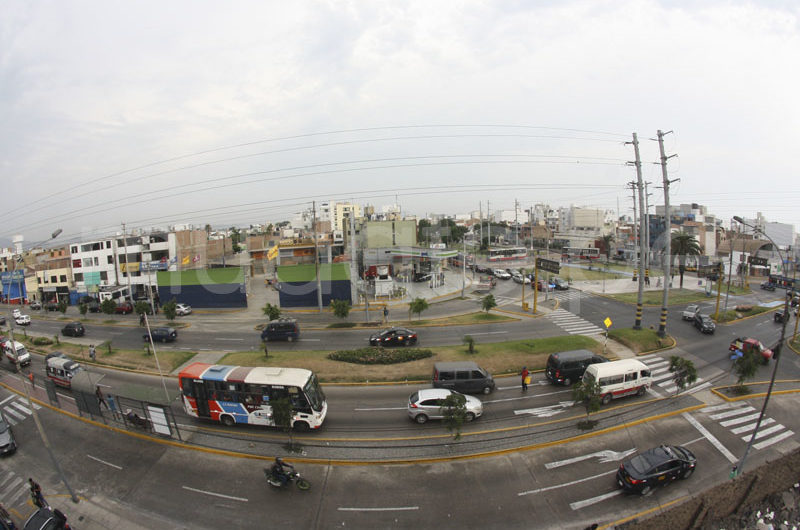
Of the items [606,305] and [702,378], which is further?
[606,305]

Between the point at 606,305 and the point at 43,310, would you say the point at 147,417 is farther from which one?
the point at 43,310

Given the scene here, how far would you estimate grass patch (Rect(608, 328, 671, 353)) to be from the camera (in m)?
26.6

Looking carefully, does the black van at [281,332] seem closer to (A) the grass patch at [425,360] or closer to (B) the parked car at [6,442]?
(A) the grass patch at [425,360]

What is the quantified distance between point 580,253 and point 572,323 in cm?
6160

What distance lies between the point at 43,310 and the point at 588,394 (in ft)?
238

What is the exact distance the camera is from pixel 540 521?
11352 millimetres

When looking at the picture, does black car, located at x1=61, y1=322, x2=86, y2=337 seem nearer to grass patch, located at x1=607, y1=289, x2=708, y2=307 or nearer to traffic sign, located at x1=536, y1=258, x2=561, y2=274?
traffic sign, located at x1=536, y1=258, x2=561, y2=274

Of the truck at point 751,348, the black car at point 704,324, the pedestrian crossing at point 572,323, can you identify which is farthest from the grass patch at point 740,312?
the pedestrian crossing at point 572,323

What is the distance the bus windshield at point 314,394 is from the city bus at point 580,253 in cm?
8069

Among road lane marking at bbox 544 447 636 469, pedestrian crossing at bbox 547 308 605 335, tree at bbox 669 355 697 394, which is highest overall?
tree at bbox 669 355 697 394

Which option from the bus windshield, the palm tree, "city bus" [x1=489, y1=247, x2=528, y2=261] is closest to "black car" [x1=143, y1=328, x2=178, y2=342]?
the bus windshield

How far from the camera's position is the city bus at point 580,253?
8550cm

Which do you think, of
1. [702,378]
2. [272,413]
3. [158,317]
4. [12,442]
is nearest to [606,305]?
[702,378]

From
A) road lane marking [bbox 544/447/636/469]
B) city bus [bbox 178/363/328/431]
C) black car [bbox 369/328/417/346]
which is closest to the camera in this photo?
road lane marking [bbox 544/447/636/469]
